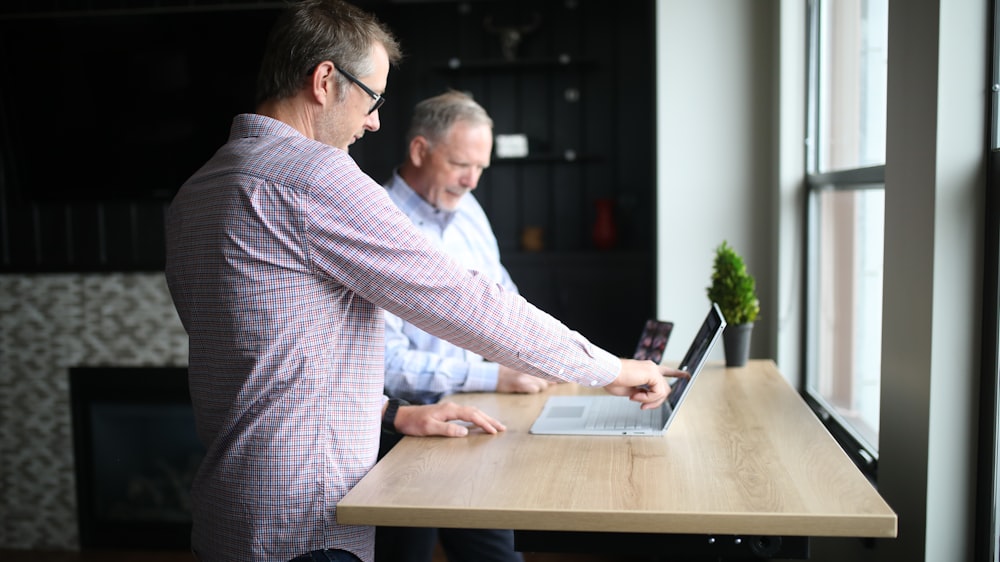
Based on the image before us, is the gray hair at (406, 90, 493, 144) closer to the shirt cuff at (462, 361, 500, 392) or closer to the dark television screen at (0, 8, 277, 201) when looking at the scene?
the shirt cuff at (462, 361, 500, 392)

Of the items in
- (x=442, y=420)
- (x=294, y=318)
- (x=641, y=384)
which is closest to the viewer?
(x=294, y=318)

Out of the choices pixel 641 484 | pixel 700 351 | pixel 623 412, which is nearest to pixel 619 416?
pixel 623 412

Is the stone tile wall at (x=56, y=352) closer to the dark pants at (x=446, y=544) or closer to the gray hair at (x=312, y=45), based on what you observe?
the dark pants at (x=446, y=544)

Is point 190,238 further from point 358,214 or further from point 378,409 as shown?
point 378,409

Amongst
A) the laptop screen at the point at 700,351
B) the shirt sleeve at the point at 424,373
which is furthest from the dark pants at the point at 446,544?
the laptop screen at the point at 700,351

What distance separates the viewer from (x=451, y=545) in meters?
2.10

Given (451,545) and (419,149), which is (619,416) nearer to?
(451,545)

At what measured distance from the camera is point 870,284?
2.38 meters

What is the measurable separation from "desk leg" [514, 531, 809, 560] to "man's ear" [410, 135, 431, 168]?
1252mm

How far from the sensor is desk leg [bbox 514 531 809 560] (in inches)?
52.4

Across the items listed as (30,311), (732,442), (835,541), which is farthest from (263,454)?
(30,311)

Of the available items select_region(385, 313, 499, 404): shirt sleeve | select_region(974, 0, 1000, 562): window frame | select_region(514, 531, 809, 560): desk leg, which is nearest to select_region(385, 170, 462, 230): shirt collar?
select_region(385, 313, 499, 404): shirt sleeve

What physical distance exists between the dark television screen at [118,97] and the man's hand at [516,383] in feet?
7.21

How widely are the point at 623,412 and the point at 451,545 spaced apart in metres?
0.53
